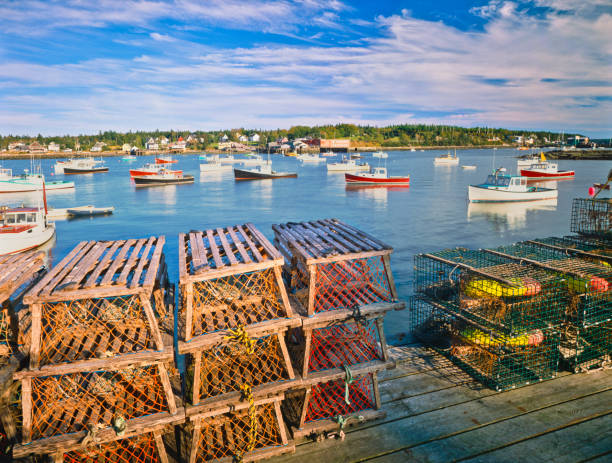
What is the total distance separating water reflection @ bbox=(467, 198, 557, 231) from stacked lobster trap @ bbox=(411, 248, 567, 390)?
2424 cm

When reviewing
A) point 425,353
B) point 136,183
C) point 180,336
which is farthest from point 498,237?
point 136,183

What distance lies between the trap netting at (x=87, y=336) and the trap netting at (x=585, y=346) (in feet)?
18.3

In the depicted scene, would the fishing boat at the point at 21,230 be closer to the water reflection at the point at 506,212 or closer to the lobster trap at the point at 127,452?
the lobster trap at the point at 127,452

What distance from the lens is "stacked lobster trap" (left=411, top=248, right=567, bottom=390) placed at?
558cm

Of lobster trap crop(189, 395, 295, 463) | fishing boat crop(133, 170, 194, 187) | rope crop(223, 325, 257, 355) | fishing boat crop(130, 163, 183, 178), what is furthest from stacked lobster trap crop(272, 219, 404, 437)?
fishing boat crop(130, 163, 183, 178)

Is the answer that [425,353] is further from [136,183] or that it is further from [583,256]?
[136,183]

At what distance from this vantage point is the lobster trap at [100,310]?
3721mm

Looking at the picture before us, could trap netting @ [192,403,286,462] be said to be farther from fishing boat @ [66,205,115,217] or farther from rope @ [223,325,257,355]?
fishing boat @ [66,205,115,217]

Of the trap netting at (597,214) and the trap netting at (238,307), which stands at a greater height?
the trap netting at (597,214)

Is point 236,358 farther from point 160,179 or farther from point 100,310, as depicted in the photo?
point 160,179

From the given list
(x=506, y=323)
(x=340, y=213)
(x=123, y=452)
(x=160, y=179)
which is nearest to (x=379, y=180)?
(x=340, y=213)

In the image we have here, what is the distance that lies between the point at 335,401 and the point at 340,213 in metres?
31.9

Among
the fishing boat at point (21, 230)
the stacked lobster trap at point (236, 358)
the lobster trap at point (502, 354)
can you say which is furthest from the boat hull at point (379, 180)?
the stacked lobster trap at point (236, 358)

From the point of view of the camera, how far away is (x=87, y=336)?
4.66 metres
